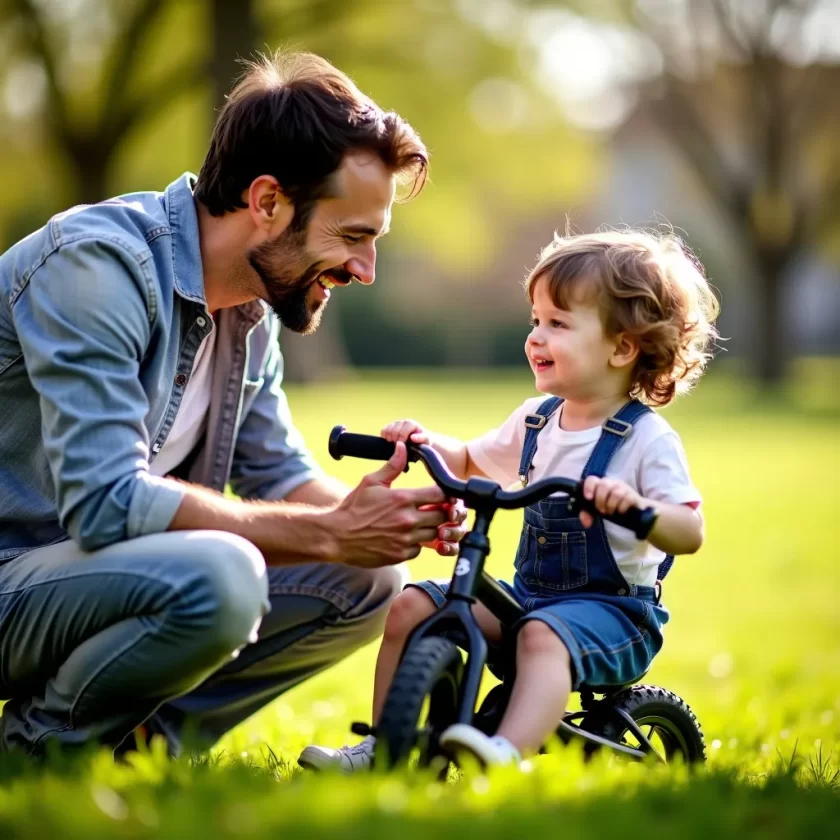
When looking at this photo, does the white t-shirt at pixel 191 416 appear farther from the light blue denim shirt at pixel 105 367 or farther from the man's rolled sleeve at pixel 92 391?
the man's rolled sleeve at pixel 92 391

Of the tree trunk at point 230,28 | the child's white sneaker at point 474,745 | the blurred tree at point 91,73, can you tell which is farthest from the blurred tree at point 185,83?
the child's white sneaker at point 474,745

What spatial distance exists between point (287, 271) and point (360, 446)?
66 cm

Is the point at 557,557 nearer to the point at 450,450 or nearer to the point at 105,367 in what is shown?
the point at 450,450

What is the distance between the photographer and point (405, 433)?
10.6 ft

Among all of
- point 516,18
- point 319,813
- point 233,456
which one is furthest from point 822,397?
point 319,813

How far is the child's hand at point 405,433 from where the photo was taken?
3221 millimetres

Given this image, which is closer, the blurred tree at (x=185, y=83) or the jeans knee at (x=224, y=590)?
the jeans knee at (x=224, y=590)

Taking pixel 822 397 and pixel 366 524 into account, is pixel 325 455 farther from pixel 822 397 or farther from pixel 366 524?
pixel 822 397

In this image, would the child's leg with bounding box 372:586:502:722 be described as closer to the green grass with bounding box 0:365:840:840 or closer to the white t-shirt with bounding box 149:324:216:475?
the green grass with bounding box 0:365:840:840

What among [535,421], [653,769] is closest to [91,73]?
[535,421]

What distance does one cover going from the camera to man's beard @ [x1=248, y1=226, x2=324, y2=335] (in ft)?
11.7

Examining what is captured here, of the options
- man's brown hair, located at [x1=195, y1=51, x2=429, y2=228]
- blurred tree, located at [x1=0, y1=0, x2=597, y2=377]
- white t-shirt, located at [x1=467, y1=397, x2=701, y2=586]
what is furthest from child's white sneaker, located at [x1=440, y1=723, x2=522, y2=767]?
blurred tree, located at [x1=0, y1=0, x2=597, y2=377]

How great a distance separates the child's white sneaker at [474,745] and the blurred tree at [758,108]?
975 inches

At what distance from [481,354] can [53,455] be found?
125 ft
